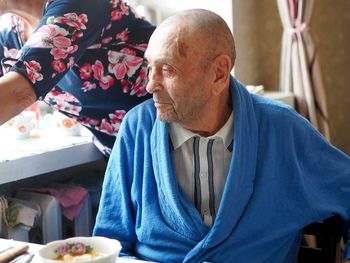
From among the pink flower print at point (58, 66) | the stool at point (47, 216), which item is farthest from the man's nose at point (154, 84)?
the stool at point (47, 216)

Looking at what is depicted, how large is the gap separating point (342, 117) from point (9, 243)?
9.73 feet

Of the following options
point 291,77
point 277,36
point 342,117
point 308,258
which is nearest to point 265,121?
point 308,258

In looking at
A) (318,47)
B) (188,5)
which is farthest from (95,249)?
(318,47)

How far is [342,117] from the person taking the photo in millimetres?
3875

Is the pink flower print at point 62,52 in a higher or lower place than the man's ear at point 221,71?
higher

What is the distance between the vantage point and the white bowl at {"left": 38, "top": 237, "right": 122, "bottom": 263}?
3.46 feet

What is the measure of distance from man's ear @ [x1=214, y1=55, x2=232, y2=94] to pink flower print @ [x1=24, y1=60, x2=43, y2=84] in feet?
1.39

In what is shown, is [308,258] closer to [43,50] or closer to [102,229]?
[102,229]

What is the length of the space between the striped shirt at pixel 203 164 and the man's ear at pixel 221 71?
0.32ft

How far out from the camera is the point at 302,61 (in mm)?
3057

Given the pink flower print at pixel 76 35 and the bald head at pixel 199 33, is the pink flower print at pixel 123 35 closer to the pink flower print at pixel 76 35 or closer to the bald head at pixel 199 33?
the pink flower print at pixel 76 35

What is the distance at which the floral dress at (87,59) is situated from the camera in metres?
1.44

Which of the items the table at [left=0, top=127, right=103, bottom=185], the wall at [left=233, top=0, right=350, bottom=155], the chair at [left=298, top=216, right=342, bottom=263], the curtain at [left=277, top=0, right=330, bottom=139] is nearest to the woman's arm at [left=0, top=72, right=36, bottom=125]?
the table at [left=0, top=127, right=103, bottom=185]

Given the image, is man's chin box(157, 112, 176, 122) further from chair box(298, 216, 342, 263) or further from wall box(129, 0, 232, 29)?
wall box(129, 0, 232, 29)
